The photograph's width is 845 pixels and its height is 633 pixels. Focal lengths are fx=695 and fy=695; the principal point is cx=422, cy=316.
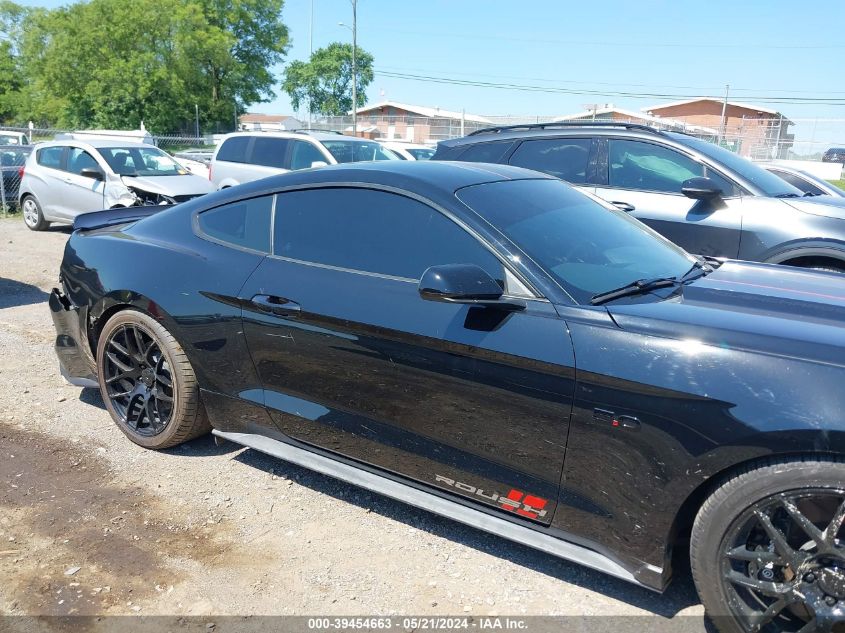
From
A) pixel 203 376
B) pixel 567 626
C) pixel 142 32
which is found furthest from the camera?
pixel 142 32

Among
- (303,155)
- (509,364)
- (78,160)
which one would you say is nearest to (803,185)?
(509,364)

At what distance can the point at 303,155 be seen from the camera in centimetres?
1078

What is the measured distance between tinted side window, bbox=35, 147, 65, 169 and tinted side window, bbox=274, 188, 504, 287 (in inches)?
411

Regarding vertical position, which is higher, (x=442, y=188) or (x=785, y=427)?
(x=442, y=188)

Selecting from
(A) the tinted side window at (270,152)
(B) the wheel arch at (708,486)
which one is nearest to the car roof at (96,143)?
(A) the tinted side window at (270,152)

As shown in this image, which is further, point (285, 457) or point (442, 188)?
point (285, 457)

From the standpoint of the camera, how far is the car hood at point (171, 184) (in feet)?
34.8

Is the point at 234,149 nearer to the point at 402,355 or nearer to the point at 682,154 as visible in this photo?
the point at 682,154

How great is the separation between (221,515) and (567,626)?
5.62 feet

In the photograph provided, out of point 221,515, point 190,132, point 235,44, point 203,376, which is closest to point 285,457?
point 221,515

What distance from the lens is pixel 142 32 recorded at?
44.2 metres

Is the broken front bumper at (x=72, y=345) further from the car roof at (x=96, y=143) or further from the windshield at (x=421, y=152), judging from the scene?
the windshield at (x=421, y=152)

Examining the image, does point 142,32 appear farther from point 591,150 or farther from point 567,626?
point 567,626

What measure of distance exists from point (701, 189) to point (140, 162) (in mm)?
9489
